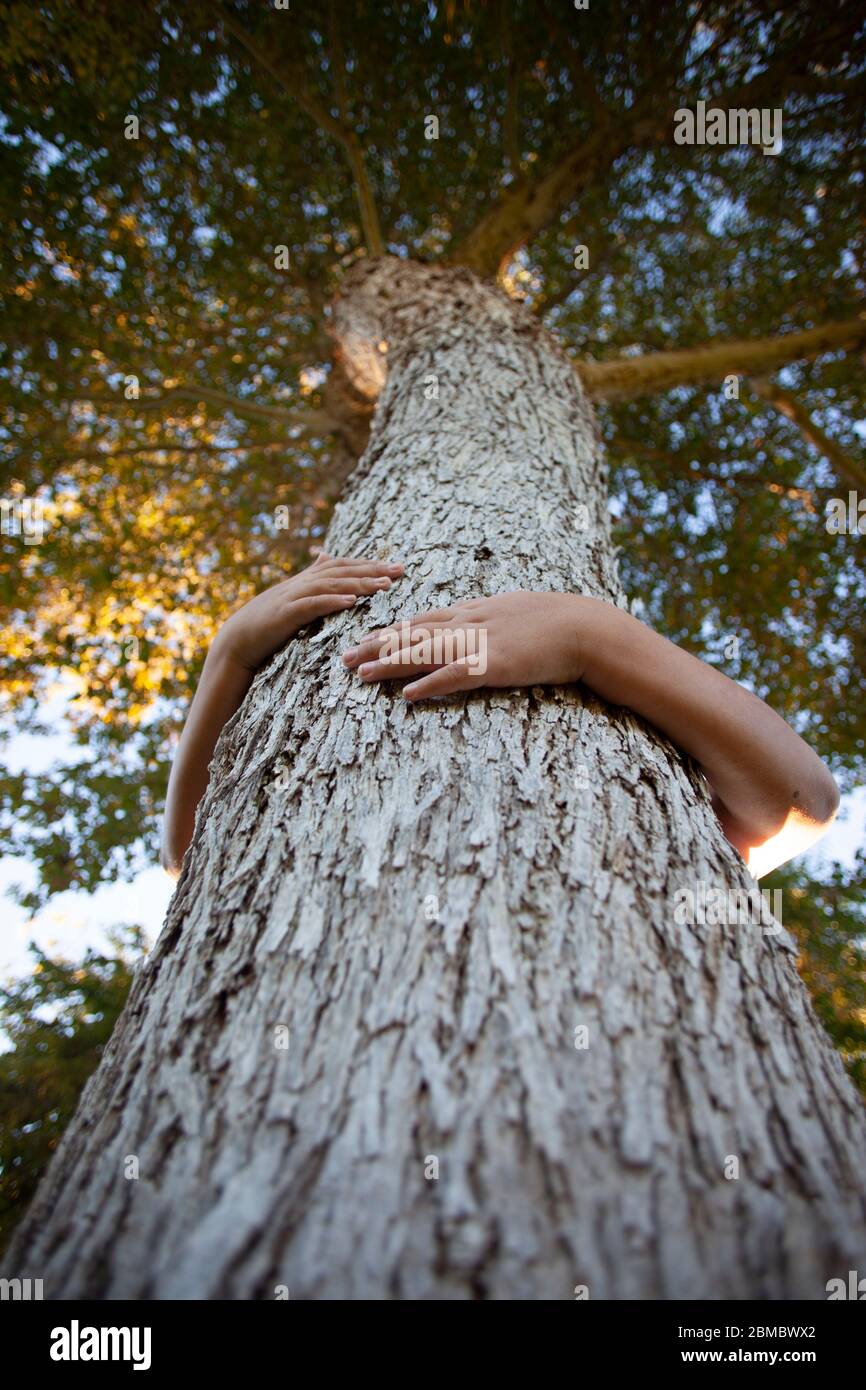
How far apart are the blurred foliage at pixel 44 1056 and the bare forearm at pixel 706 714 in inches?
158

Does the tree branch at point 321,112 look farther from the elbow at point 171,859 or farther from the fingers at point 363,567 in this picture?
the elbow at point 171,859

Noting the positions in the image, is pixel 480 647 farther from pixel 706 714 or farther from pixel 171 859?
pixel 171 859

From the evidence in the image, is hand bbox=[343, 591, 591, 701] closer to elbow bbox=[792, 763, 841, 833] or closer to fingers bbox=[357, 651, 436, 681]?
fingers bbox=[357, 651, 436, 681]

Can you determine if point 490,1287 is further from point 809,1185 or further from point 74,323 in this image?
point 74,323

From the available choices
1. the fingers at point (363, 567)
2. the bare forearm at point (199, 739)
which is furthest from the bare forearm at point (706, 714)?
the bare forearm at point (199, 739)

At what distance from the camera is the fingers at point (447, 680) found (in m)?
1.40

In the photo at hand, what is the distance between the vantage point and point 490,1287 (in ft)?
2.35

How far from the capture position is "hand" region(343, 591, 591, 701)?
142cm

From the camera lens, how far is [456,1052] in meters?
0.87

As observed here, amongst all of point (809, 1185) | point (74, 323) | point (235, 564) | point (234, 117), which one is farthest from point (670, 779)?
point (234, 117)

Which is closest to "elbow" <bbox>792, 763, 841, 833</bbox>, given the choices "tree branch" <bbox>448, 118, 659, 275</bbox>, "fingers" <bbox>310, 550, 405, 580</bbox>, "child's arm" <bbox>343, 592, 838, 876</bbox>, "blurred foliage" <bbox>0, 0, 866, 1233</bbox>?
"child's arm" <bbox>343, 592, 838, 876</bbox>

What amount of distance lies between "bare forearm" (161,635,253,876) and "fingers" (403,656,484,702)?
2.45 feet

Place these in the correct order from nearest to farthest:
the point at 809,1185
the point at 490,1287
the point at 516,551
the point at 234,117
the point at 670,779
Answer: the point at 490,1287, the point at 809,1185, the point at 670,779, the point at 516,551, the point at 234,117
